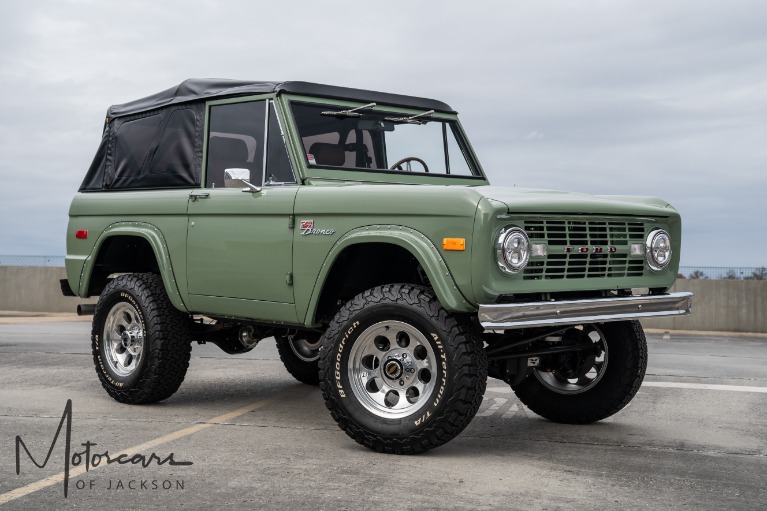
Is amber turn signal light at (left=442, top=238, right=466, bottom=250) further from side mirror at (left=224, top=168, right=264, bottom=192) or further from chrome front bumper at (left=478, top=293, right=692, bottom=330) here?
side mirror at (left=224, top=168, right=264, bottom=192)

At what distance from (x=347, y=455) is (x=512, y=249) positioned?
63.8 inches

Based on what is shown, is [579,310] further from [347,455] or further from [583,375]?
[347,455]

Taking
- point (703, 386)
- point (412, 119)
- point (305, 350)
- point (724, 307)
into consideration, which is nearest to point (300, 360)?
point (305, 350)

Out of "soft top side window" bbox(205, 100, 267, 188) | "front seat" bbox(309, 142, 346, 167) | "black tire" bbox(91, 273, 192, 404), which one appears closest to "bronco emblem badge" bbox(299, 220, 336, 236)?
"front seat" bbox(309, 142, 346, 167)

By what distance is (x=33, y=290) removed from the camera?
2409cm

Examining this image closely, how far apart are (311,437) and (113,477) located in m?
1.63

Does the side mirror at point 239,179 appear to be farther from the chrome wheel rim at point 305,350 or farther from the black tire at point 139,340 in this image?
the chrome wheel rim at point 305,350

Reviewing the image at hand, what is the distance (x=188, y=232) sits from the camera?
7.77m

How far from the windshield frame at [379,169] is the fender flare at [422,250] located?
3.11 feet

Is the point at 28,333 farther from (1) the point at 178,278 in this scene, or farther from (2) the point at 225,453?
(2) the point at 225,453

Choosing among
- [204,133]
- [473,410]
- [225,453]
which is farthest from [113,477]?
[204,133]

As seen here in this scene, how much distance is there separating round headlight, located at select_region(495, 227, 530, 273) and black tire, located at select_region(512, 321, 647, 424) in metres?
1.63

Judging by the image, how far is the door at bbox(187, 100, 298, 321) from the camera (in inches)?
275

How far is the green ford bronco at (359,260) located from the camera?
19.6 ft
